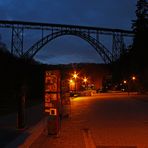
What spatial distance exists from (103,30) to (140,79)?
16404 millimetres

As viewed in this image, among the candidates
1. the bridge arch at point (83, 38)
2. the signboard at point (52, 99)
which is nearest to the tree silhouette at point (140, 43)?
the bridge arch at point (83, 38)

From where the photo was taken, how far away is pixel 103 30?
88688 millimetres

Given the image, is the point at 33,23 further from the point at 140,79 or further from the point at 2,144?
the point at 2,144

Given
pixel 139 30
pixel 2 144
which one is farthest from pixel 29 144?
pixel 139 30

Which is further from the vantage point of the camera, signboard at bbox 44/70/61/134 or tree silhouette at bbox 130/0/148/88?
tree silhouette at bbox 130/0/148/88

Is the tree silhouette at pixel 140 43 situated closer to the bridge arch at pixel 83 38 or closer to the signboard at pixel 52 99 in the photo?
the bridge arch at pixel 83 38

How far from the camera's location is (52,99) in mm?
17266

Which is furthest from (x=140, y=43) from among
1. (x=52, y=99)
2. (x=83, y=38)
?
(x=52, y=99)

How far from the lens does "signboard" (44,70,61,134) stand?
56.5 feet

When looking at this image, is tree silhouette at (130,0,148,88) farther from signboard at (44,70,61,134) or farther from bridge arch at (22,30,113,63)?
signboard at (44,70,61,134)

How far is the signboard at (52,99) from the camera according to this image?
17219 millimetres

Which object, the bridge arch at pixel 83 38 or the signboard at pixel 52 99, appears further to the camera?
the bridge arch at pixel 83 38

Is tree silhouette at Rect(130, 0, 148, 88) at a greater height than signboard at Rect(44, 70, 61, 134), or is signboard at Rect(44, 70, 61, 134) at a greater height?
tree silhouette at Rect(130, 0, 148, 88)

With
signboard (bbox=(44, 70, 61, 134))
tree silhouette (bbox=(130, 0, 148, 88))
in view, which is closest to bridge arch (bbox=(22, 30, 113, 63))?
tree silhouette (bbox=(130, 0, 148, 88))
